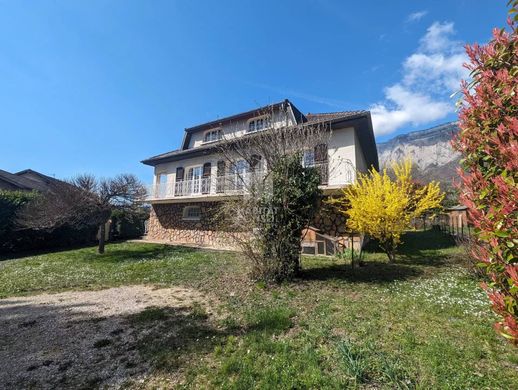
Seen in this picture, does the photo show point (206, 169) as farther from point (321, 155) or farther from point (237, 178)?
point (237, 178)

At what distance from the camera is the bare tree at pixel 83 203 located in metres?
12.8

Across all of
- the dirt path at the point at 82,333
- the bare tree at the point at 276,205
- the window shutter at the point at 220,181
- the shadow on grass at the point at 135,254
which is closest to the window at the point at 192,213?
the window shutter at the point at 220,181

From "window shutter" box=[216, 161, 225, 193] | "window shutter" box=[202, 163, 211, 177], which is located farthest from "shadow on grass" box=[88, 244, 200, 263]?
"window shutter" box=[202, 163, 211, 177]

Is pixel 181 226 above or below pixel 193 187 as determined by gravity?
below

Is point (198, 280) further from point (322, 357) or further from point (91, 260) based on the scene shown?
point (91, 260)

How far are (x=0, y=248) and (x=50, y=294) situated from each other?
35.9 ft

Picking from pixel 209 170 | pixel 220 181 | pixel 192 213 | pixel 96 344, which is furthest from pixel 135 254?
pixel 96 344

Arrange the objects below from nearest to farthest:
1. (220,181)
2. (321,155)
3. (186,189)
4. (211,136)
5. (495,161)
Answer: (495,161) → (321,155) → (220,181) → (186,189) → (211,136)

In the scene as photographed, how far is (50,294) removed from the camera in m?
7.52

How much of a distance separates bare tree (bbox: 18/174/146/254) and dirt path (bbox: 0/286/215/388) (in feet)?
21.2

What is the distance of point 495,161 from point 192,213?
17.7 metres

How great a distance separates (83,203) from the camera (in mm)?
12875

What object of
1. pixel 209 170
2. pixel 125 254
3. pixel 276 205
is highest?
pixel 209 170

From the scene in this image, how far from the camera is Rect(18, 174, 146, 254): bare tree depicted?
12767mm
